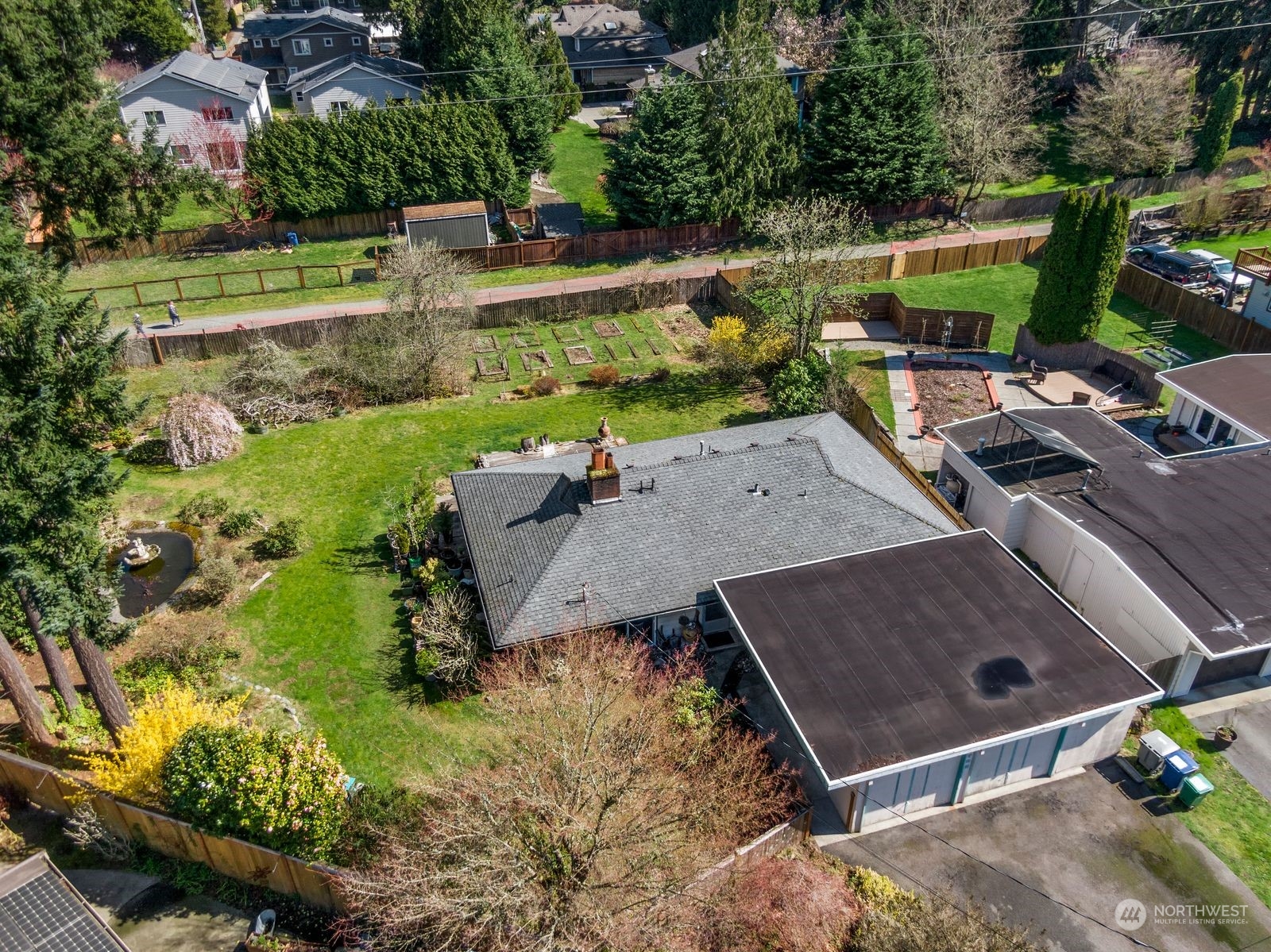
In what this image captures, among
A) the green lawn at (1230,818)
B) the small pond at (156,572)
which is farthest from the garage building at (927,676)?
the small pond at (156,572)

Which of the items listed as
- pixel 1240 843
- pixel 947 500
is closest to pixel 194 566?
pixel 947 500

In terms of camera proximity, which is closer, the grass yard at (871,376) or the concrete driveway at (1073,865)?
the concrete driveway at (1073,865)

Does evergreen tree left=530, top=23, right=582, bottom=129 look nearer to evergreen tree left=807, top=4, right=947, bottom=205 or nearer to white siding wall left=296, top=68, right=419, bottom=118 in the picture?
white siding wall left=296, top=68, right=419, bottom=118

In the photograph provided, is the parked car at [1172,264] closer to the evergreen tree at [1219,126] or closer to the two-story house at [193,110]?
the evergreen tree at [1219,126]

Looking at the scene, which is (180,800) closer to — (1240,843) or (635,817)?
(635,817)

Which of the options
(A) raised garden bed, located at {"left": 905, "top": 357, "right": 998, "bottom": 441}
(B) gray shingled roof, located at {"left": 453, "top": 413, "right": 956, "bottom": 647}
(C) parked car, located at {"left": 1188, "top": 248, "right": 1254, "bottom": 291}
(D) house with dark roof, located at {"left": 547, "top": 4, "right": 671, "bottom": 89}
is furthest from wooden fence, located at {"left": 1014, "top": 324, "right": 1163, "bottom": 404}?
(D) house with dark roof, located at {"left": 547, "top": 4, "right": 671, "bottom": 89}

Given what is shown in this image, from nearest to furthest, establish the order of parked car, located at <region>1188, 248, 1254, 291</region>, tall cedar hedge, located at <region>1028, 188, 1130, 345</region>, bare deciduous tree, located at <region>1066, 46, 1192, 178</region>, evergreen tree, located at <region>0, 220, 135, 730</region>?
evergreen tree, located at <region>0, 220, 135, 730</region>
tall cedar hedge, located at <region>1028, 188, 1130, 345</region>
parked car, located at <region>1188, 248, 1254, 291</region>
bare deciduous tree, located at <region>1066, 46, 1192, 178</region>
